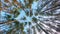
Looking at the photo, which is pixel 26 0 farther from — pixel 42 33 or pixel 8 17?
pixel 42 33

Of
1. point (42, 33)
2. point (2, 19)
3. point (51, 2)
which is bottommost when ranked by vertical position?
point (42, 33)

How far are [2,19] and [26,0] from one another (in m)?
0.30

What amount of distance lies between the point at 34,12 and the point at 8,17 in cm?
27

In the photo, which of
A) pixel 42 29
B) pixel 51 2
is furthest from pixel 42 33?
pixel 51 2

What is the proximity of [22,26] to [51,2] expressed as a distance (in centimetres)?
38

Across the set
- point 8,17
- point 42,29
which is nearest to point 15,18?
point 8,17

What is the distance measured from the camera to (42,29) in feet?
2.83

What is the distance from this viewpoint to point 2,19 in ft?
2.97

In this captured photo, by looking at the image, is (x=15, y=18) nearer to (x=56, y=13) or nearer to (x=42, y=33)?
(x=42, y=33)

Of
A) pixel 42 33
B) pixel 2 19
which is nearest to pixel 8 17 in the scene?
pixel 2 19

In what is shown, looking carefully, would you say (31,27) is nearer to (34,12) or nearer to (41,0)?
(34,12)

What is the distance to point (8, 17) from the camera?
0.93 metres

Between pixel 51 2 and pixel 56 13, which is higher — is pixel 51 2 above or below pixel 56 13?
above

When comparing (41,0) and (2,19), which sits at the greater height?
(41,0)
